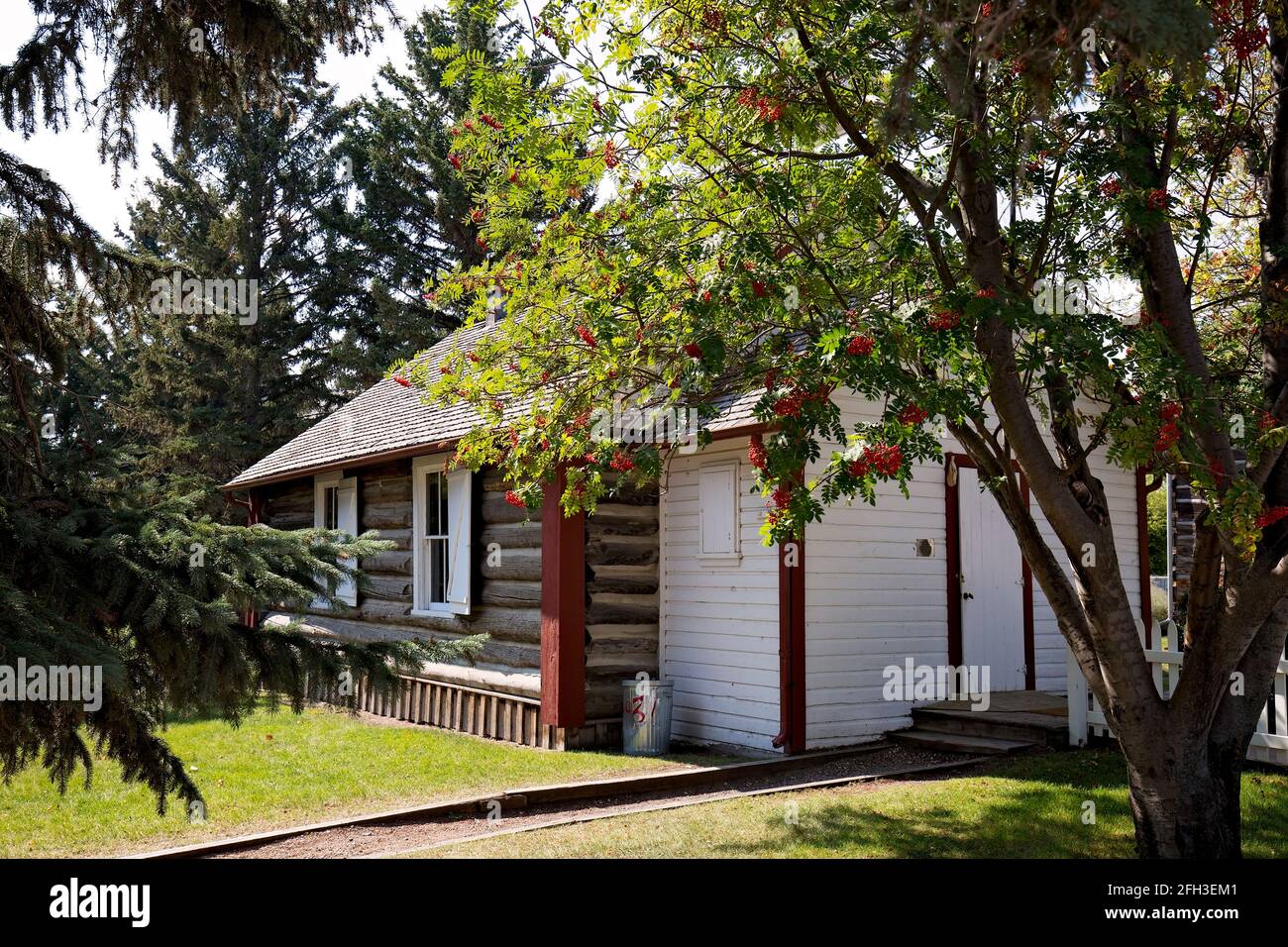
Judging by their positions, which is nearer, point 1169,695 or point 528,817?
point 528,817

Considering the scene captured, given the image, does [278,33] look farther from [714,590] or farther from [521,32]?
[714,590]

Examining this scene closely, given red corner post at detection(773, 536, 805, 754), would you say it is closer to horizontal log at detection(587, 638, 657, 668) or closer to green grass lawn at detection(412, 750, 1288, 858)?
green grass lawn at detection(412, 750, 1288, 858)

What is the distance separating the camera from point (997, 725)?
1001cm

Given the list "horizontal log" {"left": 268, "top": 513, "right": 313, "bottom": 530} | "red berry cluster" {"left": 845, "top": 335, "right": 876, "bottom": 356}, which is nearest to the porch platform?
"red berry cluster" {"left": 845, "top": 335, "right": 876, "bottom": 356}

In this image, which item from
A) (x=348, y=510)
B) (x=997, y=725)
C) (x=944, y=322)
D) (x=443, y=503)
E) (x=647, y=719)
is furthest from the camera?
(x=348, y=510)

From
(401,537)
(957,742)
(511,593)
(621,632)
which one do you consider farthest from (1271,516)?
(401,537)

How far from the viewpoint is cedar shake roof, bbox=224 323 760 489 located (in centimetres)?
1181

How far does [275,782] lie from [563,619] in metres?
3.00

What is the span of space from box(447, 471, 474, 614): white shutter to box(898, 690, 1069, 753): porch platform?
5.15 meters

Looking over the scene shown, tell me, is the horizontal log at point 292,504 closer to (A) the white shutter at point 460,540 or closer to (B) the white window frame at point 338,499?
(B) the white window frame at point 338,499

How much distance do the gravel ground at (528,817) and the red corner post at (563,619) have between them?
2.01 m

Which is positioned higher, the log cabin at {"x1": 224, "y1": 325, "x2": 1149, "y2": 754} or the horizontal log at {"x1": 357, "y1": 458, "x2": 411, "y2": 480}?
the horizontal log at {"x1": 357, "y1": 458, "x2": 411, "y2": 480}

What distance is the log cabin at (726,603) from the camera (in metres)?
10.1

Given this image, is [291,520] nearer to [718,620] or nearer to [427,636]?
[427,636]
